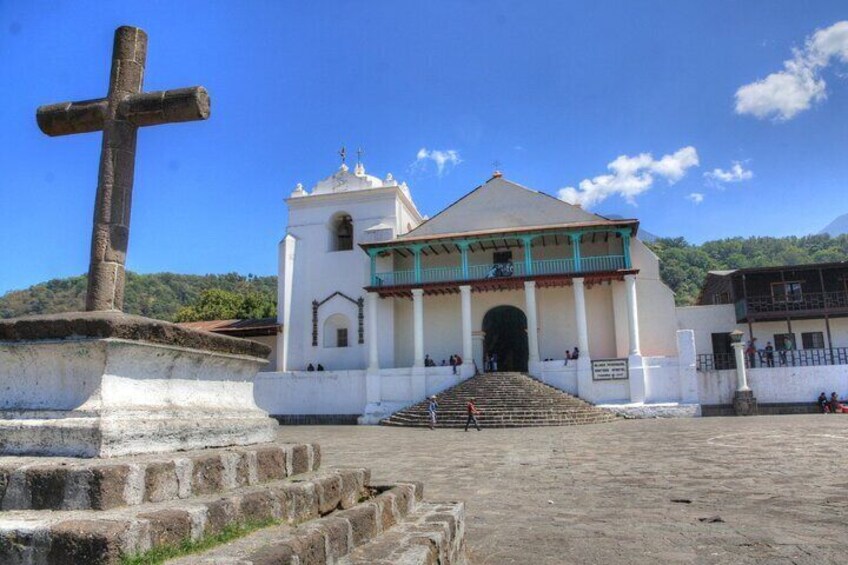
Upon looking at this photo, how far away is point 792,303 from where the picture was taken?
84.0 feet

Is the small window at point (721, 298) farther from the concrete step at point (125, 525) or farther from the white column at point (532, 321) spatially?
the concrete step at point (125, 525)

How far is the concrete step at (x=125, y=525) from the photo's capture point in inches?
78.3

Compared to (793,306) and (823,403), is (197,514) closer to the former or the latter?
(823,403)

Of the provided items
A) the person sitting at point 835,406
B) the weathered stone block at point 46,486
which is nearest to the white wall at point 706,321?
the person sitting at point 835,406

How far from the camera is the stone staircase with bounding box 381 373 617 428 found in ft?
59.0

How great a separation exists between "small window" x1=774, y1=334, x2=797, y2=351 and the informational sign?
33.0 feet

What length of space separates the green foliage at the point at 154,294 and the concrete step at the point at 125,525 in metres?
37.3

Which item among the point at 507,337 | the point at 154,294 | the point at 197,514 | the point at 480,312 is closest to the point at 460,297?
the point at 480,312

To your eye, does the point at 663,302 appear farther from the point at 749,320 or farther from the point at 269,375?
the point at 269,375

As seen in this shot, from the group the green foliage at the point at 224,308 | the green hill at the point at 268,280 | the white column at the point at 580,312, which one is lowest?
the white column at the point at 580,312

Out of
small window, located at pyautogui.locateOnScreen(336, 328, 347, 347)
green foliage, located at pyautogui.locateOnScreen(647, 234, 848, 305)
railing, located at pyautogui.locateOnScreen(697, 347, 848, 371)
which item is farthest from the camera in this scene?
green foliage, located at pyautogui.locateOnScreen(647, 234, 848, 305)

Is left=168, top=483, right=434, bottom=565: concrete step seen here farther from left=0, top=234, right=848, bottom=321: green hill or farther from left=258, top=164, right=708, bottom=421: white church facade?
left=0, top=234, right=848, bottom=321: green hill

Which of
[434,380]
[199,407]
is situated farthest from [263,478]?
[434,380]

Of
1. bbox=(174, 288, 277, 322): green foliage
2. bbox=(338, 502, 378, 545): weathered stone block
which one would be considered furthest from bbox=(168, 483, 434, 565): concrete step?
bbox=(174, 288, 277, 322): green foliage
